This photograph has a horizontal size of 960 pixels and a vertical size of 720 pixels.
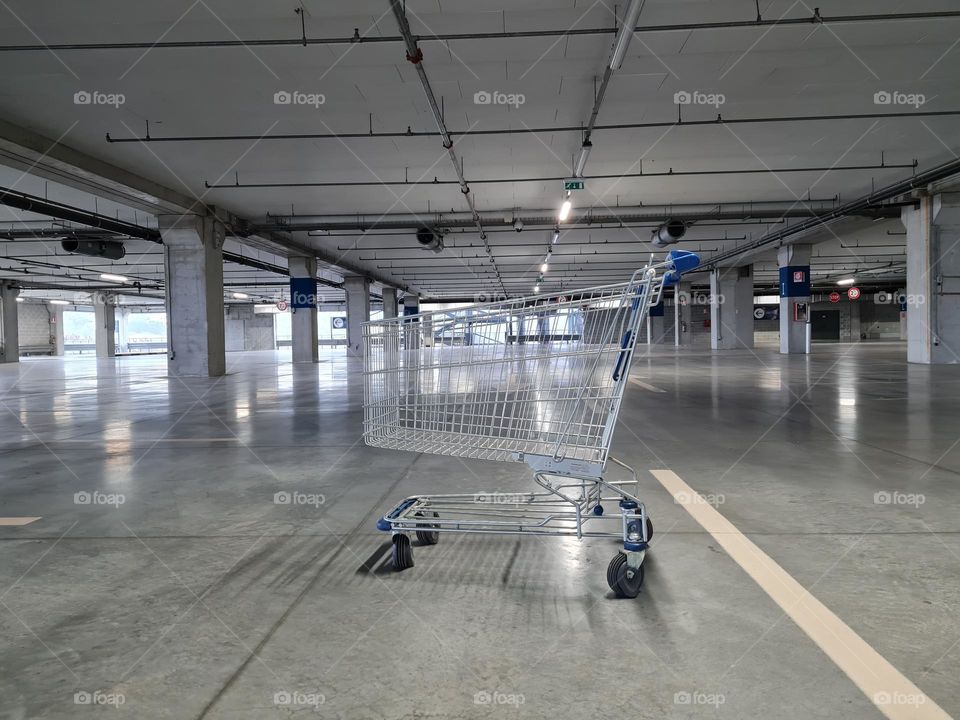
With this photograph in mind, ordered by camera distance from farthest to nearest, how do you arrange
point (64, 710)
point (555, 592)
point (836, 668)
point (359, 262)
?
point (359, 262)
point (555, 592)
point (836, 668)
point (64, 710)

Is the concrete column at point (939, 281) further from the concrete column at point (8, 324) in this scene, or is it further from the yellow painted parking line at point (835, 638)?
the concrete column at point (8, 324)

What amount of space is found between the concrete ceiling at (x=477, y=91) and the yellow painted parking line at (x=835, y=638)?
6.40 m

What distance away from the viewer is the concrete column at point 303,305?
22656 millimetres

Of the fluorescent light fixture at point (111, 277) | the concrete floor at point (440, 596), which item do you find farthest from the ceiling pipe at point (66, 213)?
the fluorescent light fixture at point (111, 277)

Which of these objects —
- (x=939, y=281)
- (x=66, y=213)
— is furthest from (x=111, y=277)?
(x=939, y=281)

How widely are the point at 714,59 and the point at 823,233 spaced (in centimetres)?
1512

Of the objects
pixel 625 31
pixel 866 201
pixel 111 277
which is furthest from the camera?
pixel 111 277

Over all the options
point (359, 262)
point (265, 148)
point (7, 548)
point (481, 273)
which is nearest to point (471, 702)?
point (7, 548)

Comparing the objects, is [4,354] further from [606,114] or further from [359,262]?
[606,114]

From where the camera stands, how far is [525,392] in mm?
2701

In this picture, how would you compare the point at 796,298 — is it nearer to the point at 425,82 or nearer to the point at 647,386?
the point at 647,386

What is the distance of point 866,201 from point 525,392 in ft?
53.3

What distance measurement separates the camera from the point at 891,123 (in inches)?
404

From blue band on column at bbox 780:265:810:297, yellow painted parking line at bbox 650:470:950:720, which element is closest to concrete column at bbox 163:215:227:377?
yellow painted parking line at bbox 650:470:950:720
